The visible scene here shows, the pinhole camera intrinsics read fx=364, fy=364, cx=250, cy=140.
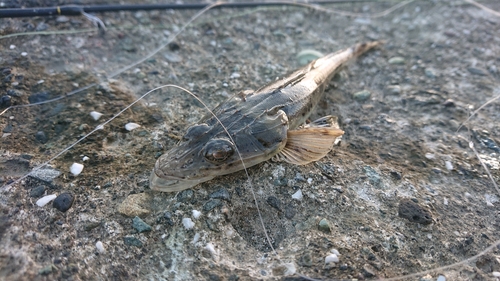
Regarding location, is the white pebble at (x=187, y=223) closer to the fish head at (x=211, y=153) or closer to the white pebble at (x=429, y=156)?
the fish head at (x=211, y=153)

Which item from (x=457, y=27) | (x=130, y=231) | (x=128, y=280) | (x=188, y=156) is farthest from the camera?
(x=457, y=27)

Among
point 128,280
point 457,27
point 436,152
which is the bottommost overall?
point 128,280

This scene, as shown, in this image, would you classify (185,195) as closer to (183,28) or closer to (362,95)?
(362,95)

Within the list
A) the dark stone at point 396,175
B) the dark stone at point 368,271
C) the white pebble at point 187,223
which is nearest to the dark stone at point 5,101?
the white pebble at point 187,223

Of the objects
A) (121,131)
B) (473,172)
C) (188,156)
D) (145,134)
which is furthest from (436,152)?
(121,131)

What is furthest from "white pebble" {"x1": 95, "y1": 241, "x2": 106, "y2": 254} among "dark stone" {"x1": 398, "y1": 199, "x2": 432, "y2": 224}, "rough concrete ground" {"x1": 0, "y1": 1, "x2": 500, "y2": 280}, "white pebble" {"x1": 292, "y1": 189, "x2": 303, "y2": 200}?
"dark stone" {"x1": 398, "y1": 199, "x2": 432, "y2": 224}

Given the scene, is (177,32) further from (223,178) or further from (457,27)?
(457,27)

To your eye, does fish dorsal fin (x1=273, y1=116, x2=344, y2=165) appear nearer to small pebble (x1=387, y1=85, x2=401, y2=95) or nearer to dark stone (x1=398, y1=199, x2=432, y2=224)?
dark stone (x1=398, y1=199, x2=432, y2=224)
